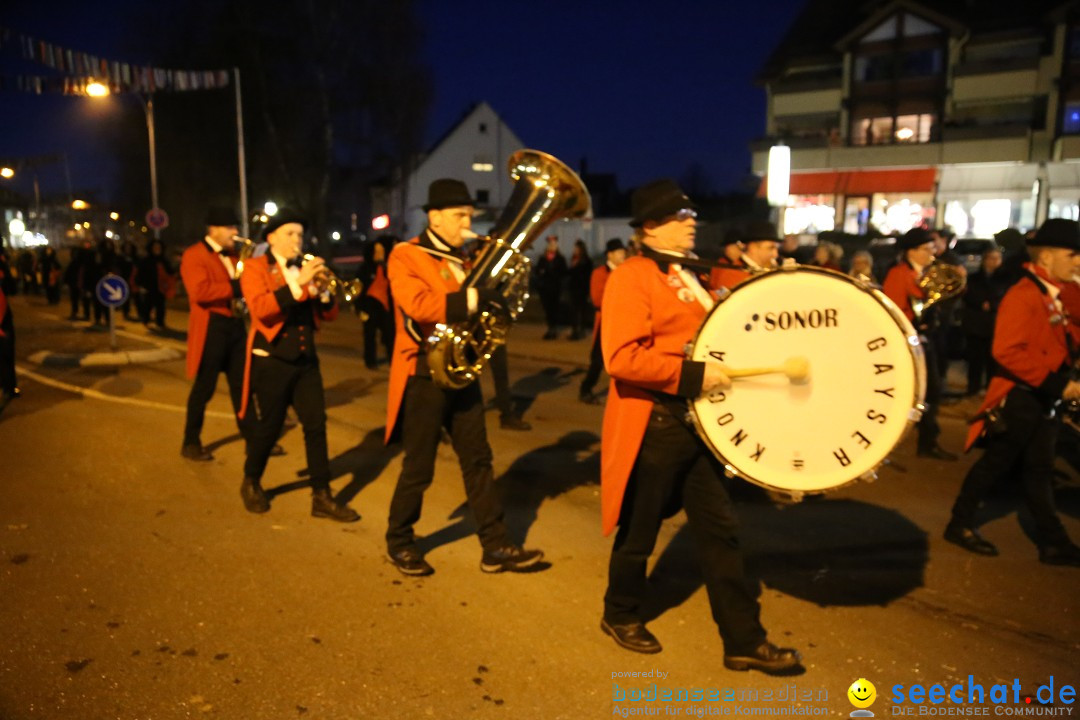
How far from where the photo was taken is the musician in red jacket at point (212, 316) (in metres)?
6.50

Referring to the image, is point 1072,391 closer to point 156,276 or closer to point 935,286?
point 935,286

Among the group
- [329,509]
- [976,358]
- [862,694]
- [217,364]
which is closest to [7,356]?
[217,364]

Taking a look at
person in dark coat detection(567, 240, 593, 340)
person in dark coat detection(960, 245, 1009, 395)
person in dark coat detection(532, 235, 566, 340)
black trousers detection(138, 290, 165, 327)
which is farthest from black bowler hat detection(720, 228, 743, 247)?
black trousers detection(138, 290, 165, 327)

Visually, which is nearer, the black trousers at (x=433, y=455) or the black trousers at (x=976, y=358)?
the black trousers at (x=433, y=455)

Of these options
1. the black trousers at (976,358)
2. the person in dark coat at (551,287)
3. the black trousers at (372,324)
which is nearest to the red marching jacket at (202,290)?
the black trousers at (372,324)

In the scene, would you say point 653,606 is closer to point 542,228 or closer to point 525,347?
point 542,228

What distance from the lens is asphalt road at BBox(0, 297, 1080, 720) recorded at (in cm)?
351

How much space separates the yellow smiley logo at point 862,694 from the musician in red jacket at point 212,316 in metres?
4.62

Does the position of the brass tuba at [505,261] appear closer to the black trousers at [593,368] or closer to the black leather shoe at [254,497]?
the black leather shoe at [254,497]

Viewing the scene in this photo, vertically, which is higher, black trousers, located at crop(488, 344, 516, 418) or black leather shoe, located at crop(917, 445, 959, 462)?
black trousers, located at crop(488, 344, 516, 418)

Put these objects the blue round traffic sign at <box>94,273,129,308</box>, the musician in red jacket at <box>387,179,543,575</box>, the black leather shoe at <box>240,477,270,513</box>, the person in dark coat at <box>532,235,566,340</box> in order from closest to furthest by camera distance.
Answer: the musician in red jacket at <box>387,179,543,575</box> → the black leather shoe at <box>240,477,270,513</box> → the blue round traffic sign at <box>94,273,129,308</box> → the person in dark coat at <box>532,235,566,340</box>

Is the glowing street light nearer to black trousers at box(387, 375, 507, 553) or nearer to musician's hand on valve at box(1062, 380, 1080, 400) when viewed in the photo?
black trousers at box(387, 375, 507, 553)

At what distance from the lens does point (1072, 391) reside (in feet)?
15.4

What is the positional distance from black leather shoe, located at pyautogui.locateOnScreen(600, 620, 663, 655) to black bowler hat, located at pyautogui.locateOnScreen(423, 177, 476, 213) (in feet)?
7.36
